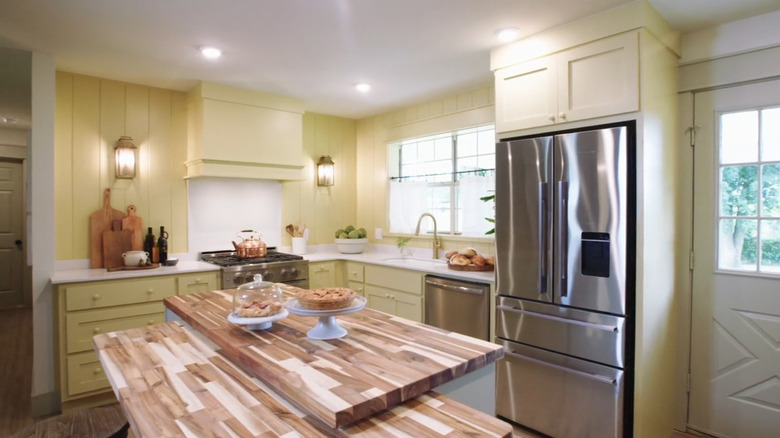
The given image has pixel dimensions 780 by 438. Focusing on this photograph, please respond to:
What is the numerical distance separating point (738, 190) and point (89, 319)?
426 centimetres

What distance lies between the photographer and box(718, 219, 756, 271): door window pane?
238cm

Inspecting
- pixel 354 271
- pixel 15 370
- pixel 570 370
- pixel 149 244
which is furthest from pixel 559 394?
pixel 15 370

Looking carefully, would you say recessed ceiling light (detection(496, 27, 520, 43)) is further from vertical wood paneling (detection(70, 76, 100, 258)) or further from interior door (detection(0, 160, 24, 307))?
interior door (detection(0, 160, 24, 307))

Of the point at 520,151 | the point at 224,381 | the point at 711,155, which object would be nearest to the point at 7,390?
the point at 224,381

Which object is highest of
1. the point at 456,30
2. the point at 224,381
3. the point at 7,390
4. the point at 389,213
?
the point at 456,30

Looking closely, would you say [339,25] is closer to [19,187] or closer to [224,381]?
[224,381]

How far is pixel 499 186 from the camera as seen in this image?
2.68 m

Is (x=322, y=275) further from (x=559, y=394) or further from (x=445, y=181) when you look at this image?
(x=559, y=394)

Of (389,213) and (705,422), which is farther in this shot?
(389,213)

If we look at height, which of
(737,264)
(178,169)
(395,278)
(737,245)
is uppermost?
(178,169)

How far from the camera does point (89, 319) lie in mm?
2871

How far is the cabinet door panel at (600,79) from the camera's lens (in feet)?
7.04

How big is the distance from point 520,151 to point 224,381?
205 cm

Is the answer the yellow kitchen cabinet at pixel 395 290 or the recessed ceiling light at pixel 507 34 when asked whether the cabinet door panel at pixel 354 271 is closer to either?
the yellow kitchen cabinet at pixel 395 290
